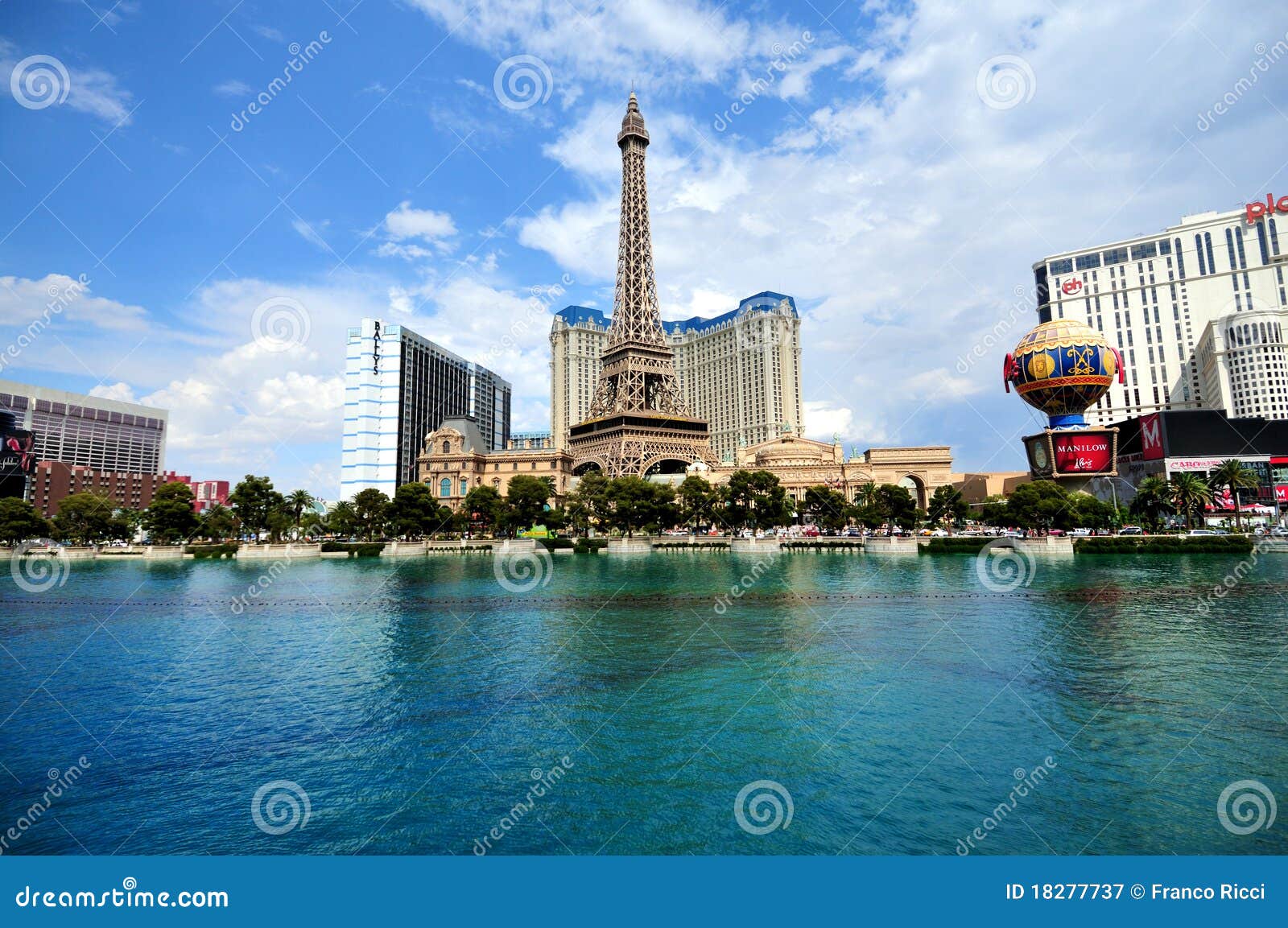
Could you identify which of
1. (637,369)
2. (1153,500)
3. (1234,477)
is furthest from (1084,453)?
(637,369)

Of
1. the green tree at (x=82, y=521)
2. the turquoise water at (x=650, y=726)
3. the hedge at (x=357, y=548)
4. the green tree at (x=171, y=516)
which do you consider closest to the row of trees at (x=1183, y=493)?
the turquoise water at (x=650, y=726)

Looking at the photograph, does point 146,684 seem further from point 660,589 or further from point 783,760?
point 660,589

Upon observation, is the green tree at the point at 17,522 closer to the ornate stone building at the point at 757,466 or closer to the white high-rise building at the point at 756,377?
the ornate stone building at the point at 757,466

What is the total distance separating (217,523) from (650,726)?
104 m

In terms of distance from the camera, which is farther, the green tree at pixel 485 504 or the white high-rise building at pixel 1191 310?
the white high-rise building at pixel 1191 310

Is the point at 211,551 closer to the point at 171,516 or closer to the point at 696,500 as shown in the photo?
the point at 171,516

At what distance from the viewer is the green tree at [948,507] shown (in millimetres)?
98875

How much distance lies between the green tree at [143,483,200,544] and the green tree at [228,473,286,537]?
254 inches

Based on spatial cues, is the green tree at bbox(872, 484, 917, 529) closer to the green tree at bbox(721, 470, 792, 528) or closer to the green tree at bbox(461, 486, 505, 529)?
the green tree at bbox(721, 470, 792, 528)

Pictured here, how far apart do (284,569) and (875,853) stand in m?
74.5

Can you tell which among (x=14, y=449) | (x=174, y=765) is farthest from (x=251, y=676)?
(x=14, y=449)

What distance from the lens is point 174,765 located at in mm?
15734

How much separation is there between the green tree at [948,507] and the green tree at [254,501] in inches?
3882

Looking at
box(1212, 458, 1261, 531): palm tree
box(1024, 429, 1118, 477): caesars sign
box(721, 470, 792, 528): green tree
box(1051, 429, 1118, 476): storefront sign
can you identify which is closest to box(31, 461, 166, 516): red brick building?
box(721, 470, 792, 528): green tree
